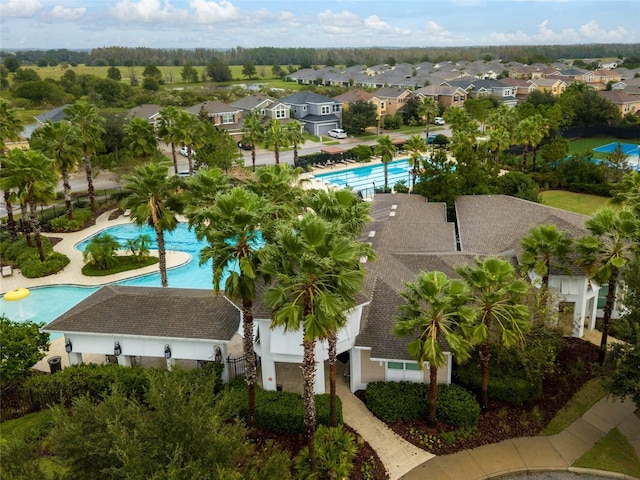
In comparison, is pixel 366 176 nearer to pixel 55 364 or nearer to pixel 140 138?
pixel 140 138

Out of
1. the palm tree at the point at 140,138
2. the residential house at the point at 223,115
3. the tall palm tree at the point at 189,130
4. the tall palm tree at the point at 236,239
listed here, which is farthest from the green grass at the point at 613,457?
the residential house at the point at 223,115

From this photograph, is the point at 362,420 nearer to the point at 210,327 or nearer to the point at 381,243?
the point at 210,327

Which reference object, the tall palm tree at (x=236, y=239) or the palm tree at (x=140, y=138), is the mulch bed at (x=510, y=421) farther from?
the palm tree at (x=140, y=138)

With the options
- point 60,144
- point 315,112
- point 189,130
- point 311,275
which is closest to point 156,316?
point 311,275

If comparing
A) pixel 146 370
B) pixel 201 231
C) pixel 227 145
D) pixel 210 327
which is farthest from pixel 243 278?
pixel 227 145

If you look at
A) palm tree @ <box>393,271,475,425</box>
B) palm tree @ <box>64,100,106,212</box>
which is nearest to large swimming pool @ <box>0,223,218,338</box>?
palm tree @ <box>64,100,106,212</box>

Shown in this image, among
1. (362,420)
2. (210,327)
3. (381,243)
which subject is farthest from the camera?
(381,243)
